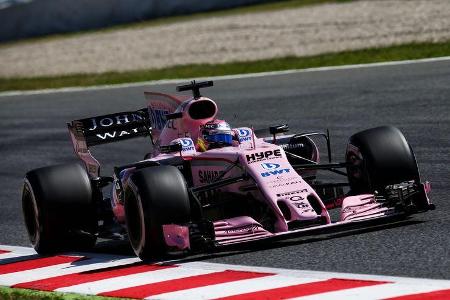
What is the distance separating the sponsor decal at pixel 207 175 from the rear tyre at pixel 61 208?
0.90m

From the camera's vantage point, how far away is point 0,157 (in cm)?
1762

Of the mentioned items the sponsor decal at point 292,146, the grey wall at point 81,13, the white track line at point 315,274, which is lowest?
the white track line at point 315,274

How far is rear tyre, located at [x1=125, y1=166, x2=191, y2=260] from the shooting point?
846 centimetres

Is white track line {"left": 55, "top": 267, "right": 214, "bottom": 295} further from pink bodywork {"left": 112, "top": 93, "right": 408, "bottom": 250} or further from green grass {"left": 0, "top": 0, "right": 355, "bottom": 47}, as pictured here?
green grass {"left": 0, "top": 0, "right": 355, "bottom": 47}

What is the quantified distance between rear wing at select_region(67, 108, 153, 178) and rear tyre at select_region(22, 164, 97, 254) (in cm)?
93

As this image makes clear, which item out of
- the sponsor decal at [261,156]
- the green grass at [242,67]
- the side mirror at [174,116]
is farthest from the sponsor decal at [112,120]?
the green grass at [242,67]

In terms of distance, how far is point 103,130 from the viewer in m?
11.0

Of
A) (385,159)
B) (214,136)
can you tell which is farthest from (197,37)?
(385,159)

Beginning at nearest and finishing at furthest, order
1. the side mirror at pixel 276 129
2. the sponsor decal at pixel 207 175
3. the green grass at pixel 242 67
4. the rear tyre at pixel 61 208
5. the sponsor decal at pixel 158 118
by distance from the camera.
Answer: the sponsor decal at pixel 207 175 < the rear tyre at pixel 61 208 < the side mirror at pixel 276 129 < the sponsor decal at pixel 158 118 < the green grass at pixel 242 67

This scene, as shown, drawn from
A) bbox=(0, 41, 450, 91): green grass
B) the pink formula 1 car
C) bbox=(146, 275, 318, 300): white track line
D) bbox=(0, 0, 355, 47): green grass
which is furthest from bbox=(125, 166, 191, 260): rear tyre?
bbox=(0, 0, 355, 47): green grass

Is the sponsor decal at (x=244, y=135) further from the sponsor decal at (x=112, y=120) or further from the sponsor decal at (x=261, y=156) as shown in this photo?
the sponsor decal at (x=112, y=120)

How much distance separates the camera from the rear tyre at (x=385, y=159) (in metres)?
→ 9.29

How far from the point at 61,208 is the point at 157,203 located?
4.83 feet

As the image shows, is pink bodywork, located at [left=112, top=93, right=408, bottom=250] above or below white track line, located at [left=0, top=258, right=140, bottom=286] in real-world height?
above
